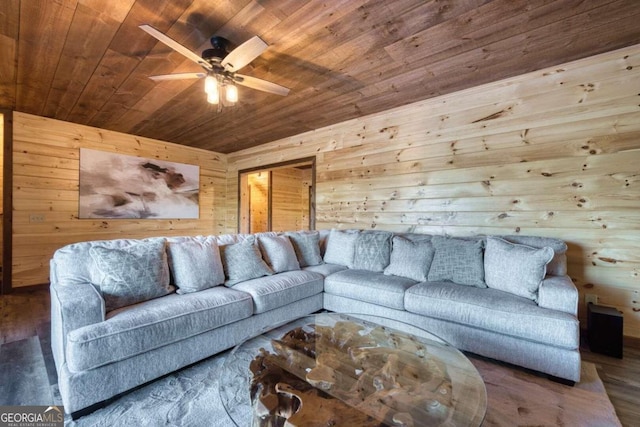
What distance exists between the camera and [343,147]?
4.08 metres

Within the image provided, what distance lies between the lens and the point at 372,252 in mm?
3031

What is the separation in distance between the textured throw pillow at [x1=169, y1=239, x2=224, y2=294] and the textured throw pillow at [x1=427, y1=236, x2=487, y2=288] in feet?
6.47

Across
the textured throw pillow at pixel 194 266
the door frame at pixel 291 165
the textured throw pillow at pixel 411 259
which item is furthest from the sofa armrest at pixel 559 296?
the door frame at pixel 291 165

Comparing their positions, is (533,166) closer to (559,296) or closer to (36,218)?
(559,296)

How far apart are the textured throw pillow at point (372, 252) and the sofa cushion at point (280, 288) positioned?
Answer: 527 mm

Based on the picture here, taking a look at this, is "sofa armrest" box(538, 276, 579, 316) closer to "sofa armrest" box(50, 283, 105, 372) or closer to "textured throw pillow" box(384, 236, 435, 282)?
"textured throw pillow" box(384, 236, 435, 282)

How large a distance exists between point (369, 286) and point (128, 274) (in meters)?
1.95

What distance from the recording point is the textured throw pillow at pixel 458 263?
7.73 feet

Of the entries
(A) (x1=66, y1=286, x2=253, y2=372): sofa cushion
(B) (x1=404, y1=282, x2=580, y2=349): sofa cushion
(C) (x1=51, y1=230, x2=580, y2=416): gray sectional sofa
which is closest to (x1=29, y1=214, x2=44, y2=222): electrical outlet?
(C) (x1=51, y1=230, x2=580, y2=416): gray sectional sofa

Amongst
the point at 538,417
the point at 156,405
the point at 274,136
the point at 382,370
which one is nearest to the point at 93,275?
the point at 156,405

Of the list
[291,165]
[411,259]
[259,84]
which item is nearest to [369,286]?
[411,259]

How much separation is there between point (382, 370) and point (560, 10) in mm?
2519

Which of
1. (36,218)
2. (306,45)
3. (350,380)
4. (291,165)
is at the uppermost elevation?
(306,45)

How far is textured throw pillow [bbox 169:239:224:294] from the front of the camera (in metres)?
2.18
